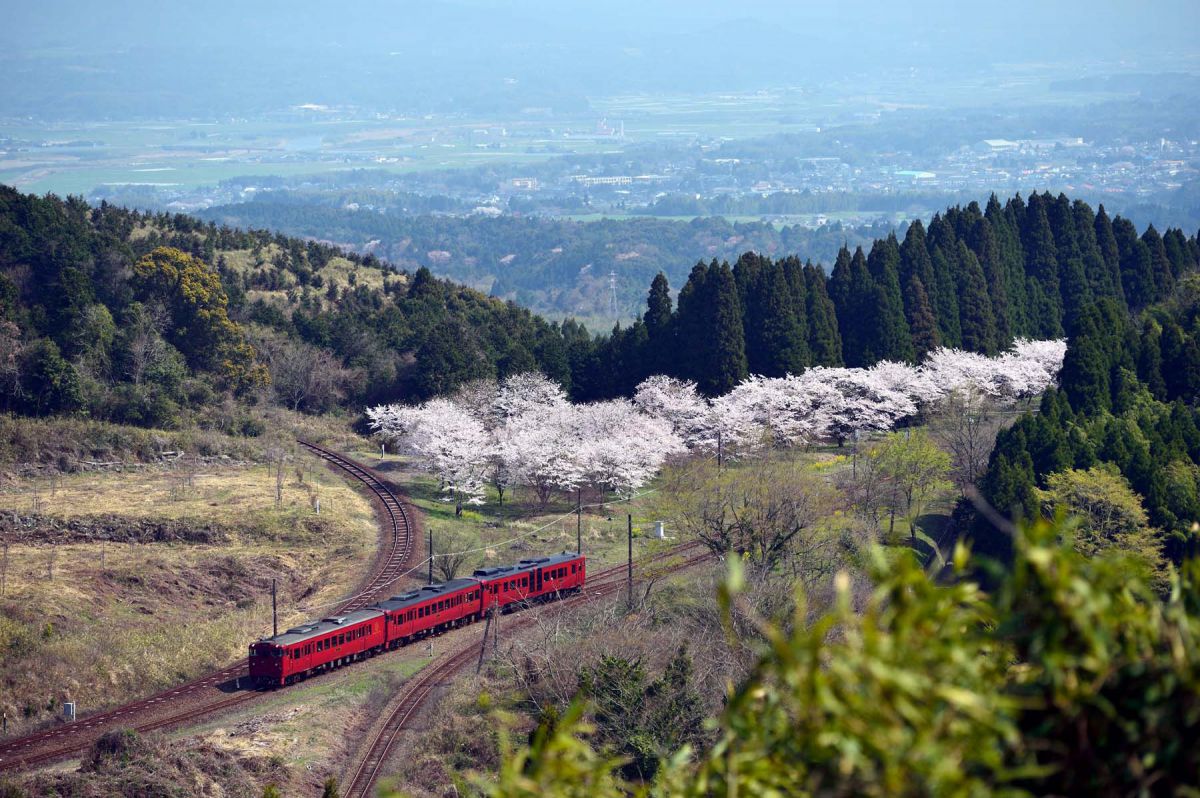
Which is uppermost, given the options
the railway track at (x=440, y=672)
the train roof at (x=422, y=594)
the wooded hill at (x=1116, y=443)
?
the wooded hill at (x=1116, y=443)

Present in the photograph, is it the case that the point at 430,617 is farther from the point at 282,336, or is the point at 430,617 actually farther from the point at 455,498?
the point at 282,336

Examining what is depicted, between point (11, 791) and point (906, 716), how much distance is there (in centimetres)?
2028

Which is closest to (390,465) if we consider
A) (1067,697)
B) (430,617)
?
(430,617)

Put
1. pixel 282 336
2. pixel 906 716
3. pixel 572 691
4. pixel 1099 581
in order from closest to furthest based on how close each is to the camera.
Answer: pixel 906 716 < pixel 1099 581 < pixel 572 691 < pixel 282 336

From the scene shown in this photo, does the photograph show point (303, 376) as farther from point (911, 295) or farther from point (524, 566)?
point (911, 295)

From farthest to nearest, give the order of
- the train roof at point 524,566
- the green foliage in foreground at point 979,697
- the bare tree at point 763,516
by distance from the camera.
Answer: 1. the train roof at point 524,566
2. the bare tree at point 763,516
3. the green foliage in foreground at point 979,697

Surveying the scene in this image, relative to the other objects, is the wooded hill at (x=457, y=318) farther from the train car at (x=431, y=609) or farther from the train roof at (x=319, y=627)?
the train roof at (x=319, y=627)

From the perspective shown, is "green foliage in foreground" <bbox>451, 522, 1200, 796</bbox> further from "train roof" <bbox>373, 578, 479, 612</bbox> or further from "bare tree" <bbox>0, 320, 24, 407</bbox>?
"bare tree" <bbox>0, 320, 24, 407</bbox>

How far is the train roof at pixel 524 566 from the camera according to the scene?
34.1 m

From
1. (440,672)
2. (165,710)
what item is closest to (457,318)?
(440,672)

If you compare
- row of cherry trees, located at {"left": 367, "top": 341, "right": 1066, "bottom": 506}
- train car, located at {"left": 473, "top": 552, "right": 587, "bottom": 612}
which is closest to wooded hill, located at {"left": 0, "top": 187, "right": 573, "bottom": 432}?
row of cherry trees, located at {"left": 367, "top": 341, "right": 1066, "bottom": 506}

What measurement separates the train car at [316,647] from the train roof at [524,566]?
13.3 ft

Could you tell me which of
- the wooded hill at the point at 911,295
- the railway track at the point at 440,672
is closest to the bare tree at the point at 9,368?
the railway track at the point at 440,672

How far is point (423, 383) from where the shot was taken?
52.9 meters
